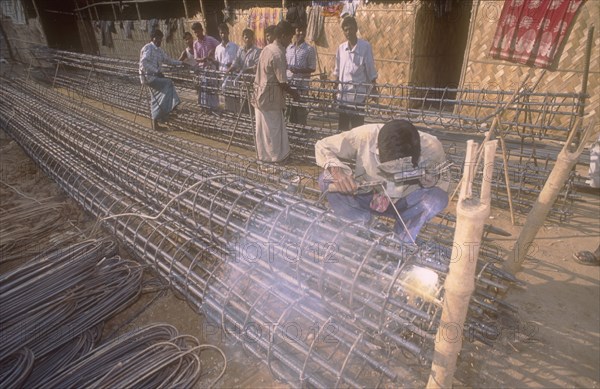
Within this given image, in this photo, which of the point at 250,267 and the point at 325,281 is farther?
the point at 250,267

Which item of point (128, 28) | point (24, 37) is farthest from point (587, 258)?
point (24, 37)

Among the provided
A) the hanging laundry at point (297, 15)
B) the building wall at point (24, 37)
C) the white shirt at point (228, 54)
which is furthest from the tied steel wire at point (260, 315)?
the building wall at point (24, 37)

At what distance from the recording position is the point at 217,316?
9.58 feet

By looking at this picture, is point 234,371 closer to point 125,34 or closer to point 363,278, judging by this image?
point 363,278

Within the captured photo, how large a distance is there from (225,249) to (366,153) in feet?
5.44

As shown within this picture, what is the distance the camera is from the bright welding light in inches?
78.8

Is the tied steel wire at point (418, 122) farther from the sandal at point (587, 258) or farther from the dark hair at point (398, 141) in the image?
the dark hair at point (398, 141)

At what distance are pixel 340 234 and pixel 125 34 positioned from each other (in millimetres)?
20590

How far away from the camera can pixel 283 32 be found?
5402 mm

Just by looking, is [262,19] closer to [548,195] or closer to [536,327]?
[548,195]

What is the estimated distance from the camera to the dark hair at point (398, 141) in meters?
2.74

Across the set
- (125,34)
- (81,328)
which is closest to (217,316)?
(81,328)

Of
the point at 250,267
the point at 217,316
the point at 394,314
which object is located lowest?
the point at 217,316

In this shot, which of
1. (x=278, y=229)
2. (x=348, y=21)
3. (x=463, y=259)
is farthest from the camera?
(x=348, y=21)
